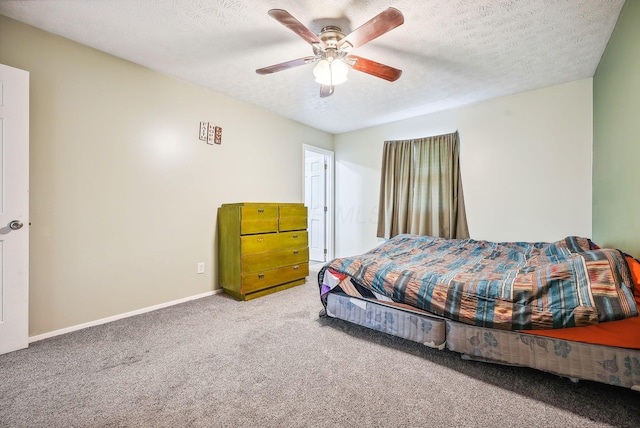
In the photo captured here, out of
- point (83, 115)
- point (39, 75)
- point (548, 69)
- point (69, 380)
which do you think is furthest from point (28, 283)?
point (548, 69)

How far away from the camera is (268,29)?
2.10 m

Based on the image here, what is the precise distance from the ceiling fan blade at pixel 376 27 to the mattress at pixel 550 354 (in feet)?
6.15

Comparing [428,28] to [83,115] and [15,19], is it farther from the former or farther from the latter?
[15,19]

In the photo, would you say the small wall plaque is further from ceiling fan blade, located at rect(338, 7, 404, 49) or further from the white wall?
the white wall

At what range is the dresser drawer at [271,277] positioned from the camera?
10.0 ft

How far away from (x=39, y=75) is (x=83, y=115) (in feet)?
1.15

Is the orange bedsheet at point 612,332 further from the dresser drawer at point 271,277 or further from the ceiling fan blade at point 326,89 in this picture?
the dresser drawer at point 271,277

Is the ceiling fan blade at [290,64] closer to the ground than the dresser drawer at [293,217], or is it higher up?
higher up

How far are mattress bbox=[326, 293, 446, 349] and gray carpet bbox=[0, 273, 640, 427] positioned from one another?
0.12 meters

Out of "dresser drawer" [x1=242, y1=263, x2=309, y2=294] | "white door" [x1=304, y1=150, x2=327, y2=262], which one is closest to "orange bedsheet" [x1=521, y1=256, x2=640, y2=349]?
"dresser drawer" [x1=242, y1=263, x2=309, y2=294]

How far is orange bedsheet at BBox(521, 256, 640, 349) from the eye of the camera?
133 centimetres

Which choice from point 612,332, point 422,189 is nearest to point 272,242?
point 422,189

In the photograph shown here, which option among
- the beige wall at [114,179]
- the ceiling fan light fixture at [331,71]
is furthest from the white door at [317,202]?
the ceiling fan light fixture at [331,71]

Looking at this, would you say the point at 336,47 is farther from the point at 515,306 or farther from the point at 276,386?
the point at 276,386
